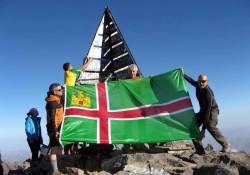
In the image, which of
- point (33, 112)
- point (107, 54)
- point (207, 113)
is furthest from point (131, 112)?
point (107, 54)

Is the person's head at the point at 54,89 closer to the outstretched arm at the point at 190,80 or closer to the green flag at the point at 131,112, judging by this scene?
the green flag at the point at 131,112

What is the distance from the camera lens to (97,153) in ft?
25.8

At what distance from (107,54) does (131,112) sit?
5094 mm

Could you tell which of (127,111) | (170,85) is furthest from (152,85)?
(127,111)

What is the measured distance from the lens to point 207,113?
670cm

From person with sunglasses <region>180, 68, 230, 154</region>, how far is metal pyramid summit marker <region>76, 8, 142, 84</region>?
4.53 metres

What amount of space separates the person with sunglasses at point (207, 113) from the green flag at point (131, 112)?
0.31m

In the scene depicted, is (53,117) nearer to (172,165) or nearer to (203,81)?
(172,165)

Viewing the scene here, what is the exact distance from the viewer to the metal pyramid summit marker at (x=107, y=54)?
1103cm

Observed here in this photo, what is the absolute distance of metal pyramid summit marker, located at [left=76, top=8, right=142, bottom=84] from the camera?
434 inches

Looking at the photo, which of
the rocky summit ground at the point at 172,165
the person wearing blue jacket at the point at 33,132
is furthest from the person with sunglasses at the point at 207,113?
the person wearing blue jacket at the point at 33,132

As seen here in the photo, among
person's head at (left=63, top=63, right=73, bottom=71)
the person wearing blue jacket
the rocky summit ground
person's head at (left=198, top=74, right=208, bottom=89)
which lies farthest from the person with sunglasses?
the person wearing blue jacket

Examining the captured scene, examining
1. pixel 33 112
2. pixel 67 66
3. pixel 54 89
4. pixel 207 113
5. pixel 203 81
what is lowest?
pixel 207 113

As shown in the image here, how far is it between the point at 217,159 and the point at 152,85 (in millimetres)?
3309
